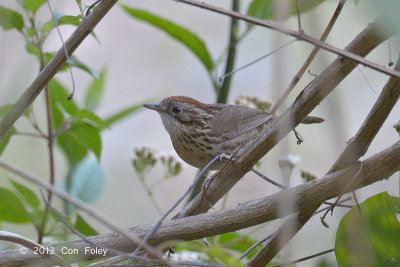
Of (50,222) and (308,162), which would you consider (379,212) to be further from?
(308,162)

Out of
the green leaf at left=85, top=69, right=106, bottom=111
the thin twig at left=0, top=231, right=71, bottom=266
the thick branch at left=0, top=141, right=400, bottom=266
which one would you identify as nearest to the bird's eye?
the green leaf at left=85, top=69, right=106, bottom=111

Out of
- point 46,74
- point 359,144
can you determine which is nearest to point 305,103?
point 359,144

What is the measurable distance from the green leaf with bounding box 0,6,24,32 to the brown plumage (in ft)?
3.62

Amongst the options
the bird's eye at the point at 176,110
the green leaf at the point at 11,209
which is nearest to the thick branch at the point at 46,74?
the green leaf at the point at 11,209

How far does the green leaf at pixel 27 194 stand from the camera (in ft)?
7.52

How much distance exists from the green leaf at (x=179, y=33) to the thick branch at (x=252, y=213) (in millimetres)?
1185

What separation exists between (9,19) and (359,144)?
4.23 feet

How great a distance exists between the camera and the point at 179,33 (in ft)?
8.89

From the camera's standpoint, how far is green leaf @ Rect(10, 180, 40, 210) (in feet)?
7.52

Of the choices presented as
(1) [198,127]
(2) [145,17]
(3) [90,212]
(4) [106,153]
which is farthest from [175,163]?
(4) [106,153]

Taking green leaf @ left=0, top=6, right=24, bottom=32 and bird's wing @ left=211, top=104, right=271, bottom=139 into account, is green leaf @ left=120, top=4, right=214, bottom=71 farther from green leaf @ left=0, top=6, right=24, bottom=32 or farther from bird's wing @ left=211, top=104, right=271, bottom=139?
green leaf @ left=0, top=6, right=24, bottom=32

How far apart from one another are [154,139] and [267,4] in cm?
477

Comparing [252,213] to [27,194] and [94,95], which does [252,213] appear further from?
[94,95]

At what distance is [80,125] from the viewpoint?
241 cm
